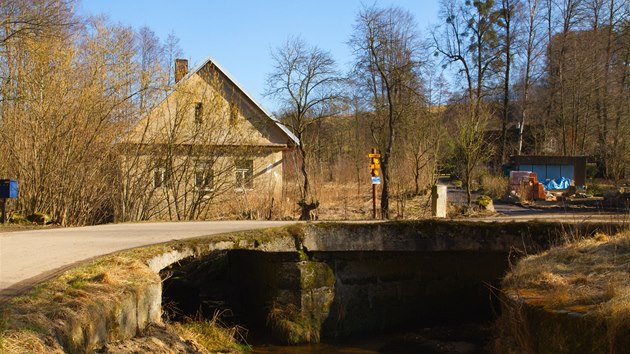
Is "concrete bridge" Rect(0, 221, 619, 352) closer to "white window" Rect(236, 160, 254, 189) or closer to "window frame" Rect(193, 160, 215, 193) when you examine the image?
"window frame" Rect(193, 160, 215, 193)

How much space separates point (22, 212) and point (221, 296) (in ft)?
20.1

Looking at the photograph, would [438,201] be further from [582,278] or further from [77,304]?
[77,304]

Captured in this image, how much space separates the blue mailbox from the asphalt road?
1937 millimetres

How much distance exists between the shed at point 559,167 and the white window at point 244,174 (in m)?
18.7

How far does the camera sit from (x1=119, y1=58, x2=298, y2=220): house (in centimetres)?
1822

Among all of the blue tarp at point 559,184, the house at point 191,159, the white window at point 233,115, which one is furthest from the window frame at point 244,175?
the blue tarp at point 559,184

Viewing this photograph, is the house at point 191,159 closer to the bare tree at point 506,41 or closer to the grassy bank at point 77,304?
the grassy bank at point 77,304

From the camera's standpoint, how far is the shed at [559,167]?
3338cm

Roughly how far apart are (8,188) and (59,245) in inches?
191

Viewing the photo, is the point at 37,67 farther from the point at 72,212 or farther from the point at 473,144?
the point at 473,144

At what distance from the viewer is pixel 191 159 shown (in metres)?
19.4

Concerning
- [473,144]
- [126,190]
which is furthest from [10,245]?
[473,144]

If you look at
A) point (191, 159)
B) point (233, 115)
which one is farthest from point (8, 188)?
point (233, 115)

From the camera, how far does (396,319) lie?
13.3 m
